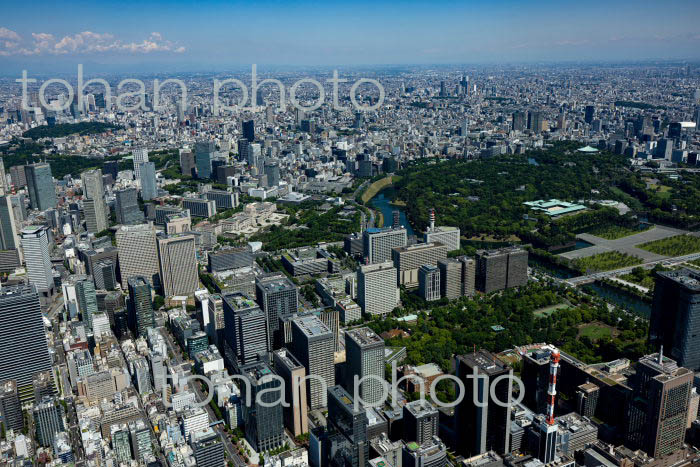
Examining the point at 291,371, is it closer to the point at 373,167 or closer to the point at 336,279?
the point at 336,279

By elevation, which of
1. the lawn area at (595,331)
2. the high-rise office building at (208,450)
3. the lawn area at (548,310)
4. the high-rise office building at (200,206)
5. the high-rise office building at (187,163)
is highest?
the high-rise office building at (187,163)

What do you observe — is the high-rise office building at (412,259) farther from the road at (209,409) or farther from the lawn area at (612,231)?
the lawn area at (612,231)

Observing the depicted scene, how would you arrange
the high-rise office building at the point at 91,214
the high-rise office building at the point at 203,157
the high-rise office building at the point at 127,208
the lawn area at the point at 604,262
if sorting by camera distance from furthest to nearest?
1. the high-rise office building at the point at 203,157
2. the high-rise office building at the point at 127,208
3. the high-rise office building at the point at 91,214
4. the lawn area at the point at 604,262

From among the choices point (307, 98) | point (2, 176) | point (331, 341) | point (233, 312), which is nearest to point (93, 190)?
point (2, 176)

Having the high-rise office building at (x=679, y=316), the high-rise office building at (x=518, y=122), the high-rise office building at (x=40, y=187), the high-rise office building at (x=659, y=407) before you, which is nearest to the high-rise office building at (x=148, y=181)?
the high-rise office building at (x=40, y=187)

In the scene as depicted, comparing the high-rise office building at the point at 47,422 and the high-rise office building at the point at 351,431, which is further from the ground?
the high-rise office building at the point at 351,431

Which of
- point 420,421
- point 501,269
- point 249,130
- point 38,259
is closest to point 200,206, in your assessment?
point 38,259

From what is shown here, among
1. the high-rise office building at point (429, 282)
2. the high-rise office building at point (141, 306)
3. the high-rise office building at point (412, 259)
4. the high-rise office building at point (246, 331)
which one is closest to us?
the high-rise office building at point (246, 331)
